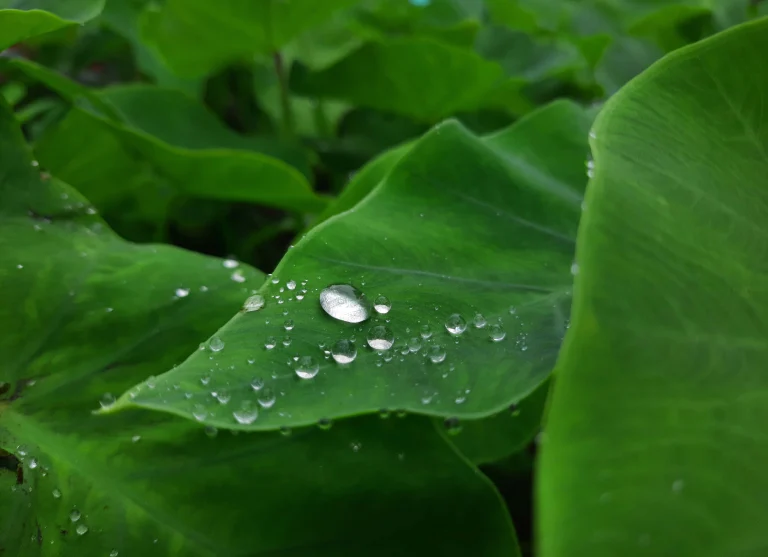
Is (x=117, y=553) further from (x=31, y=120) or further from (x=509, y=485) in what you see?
(x=31, y=120)

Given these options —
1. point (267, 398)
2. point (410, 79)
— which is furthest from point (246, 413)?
point (410, 79)

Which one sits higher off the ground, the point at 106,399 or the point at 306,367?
the point at 306,367

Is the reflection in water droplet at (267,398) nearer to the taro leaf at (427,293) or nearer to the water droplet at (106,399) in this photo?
the taro leaf at (427,293)

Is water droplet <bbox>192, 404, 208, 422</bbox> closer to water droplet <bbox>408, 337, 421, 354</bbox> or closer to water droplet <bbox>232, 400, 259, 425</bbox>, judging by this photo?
water droplet <bbox>232, 400, 259, 425</bbox>

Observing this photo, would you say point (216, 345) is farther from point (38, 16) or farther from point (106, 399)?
point (38, 16)

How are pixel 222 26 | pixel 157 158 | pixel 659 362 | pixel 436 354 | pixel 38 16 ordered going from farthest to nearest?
pixel 222 26 → pixel 157 158 → pixel 38 16 → pixel 436 354 → pixel 659 362

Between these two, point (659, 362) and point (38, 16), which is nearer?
point (659, 362)
